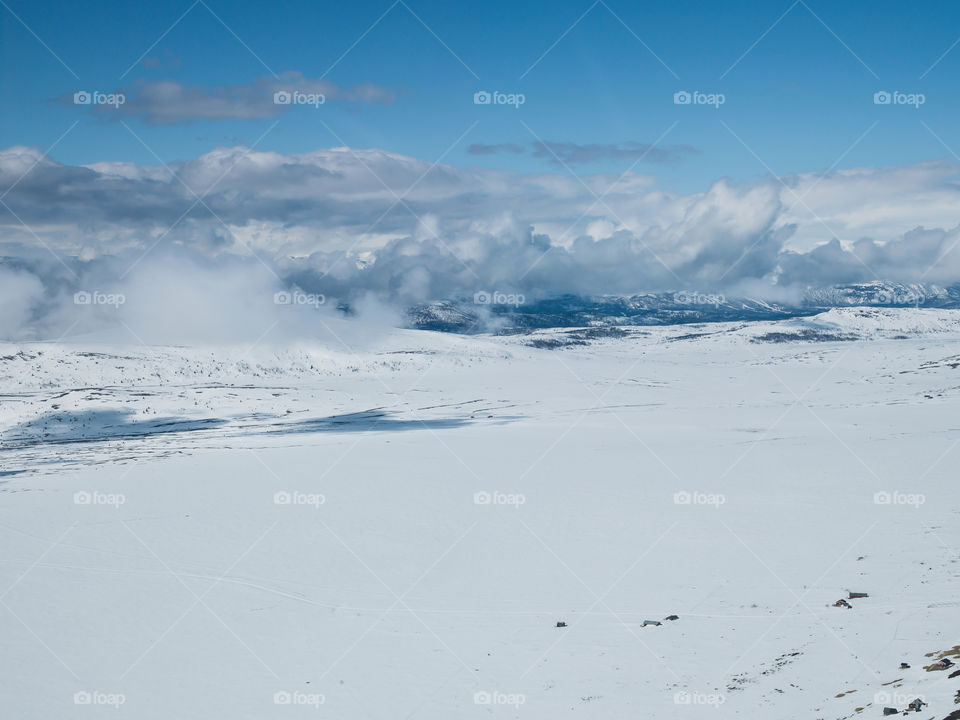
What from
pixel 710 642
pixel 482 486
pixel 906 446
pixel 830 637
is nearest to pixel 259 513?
pixel 482 486

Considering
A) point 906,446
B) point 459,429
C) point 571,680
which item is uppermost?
point 459,429

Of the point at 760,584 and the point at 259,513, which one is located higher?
the point at 259,513

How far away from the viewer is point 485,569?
1880cm

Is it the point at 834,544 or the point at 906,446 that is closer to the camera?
the point at 834,544

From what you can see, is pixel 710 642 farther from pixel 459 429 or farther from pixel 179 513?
pixel 459 429

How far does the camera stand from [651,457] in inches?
1275

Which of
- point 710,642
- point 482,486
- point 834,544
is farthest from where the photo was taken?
A: point 482,486

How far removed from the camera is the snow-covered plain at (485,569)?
12.2m

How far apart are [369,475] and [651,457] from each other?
13.7 meters

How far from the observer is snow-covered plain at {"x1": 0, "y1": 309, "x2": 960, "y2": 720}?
1217 centimetres

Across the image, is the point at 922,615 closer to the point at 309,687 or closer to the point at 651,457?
the point at 309,687

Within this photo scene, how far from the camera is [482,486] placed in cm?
2739

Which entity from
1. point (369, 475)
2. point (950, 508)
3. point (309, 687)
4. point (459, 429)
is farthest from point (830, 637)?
point (459, 429)

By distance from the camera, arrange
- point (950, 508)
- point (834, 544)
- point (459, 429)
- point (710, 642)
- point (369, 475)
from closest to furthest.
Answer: point (710, 642) < point (834, 544) < point (950, 508) < point (369, 475) < point (459, 429)
